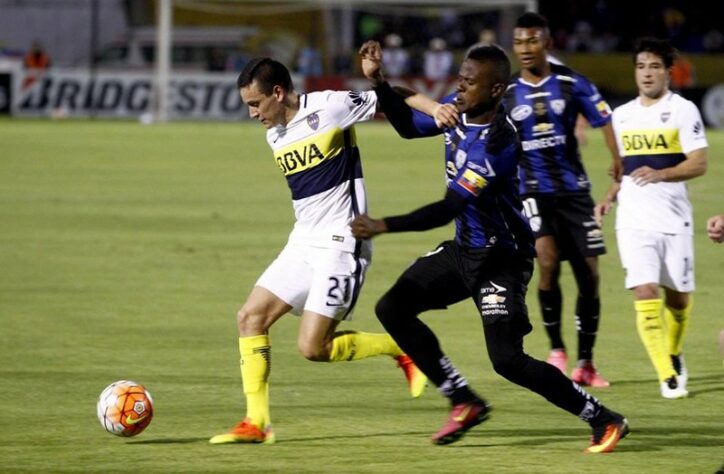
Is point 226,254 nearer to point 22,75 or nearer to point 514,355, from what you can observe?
point 514,355

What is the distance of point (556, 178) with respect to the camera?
9.78m

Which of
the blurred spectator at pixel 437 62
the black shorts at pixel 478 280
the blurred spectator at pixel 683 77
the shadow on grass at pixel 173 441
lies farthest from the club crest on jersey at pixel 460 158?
the blurred spectator at pixel 437 62

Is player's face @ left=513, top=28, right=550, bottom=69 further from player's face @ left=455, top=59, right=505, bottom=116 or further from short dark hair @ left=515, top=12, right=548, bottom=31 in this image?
player's face @ left=455, top=59, right=505, bottom=116

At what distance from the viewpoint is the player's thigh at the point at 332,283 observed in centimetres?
776

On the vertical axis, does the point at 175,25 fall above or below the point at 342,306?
below

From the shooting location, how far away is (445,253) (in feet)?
25.0

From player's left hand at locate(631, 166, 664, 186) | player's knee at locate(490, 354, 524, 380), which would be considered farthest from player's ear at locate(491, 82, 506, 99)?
player's left hand at locate(631, 166, 664, 186)

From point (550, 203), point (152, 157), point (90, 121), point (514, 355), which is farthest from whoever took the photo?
point (90, 121)

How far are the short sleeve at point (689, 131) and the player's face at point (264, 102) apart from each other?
273 cm

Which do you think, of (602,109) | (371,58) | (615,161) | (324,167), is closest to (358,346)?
(324,167)

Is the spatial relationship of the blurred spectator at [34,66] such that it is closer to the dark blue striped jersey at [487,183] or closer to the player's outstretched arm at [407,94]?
the player's outstretched arm at [407,94]

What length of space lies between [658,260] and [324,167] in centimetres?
249

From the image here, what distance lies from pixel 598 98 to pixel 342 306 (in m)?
2.92

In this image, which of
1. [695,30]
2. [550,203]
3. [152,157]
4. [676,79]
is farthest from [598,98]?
[695,30]
